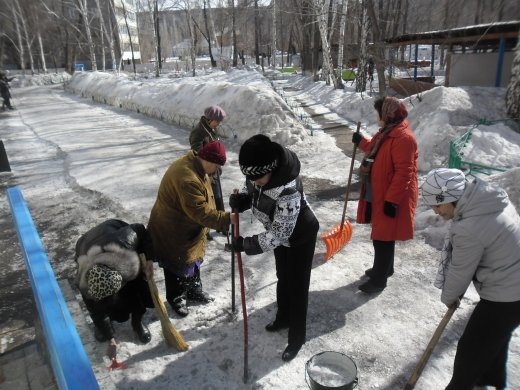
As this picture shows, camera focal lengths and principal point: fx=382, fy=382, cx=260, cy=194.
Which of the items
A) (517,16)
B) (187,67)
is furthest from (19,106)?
(187,67)

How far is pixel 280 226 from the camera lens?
255 centimetres

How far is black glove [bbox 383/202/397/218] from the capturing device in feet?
11.6

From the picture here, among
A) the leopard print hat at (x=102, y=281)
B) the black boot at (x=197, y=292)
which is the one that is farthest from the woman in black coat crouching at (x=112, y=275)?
the black boot at (x=197, y=292)

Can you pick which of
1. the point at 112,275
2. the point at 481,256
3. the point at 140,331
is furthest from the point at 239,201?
the point at 481,256

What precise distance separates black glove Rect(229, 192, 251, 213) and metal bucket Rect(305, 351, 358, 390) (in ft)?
3.98

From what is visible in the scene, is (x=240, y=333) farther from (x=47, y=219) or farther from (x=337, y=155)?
(x=337, y=155)

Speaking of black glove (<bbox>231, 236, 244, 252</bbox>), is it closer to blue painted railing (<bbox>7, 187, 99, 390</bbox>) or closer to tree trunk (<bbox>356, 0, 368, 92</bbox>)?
blue painted railing (<bbox>7, 187, 99, 390</bbox>)

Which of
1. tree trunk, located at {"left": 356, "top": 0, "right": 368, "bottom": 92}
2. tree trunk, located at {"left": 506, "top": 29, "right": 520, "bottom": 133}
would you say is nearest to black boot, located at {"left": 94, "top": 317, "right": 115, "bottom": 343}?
tree trunk, located at {"left": 506, "top": 29, "right": 520, "bottom": 133}

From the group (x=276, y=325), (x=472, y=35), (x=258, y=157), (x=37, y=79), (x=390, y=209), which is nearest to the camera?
(x=258, y=157)

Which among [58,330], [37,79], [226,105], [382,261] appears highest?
[37,79]

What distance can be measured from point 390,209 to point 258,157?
1728mm

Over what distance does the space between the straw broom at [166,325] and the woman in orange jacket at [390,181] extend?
6.20 feet

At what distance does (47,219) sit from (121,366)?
374cm

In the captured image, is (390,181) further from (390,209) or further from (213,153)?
(213,153)
